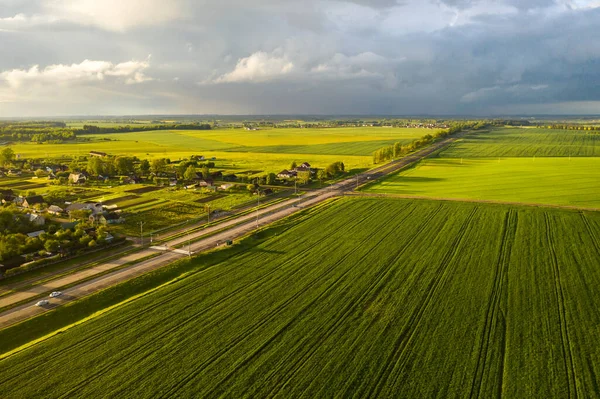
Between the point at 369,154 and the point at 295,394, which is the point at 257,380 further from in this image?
the point at 369,154

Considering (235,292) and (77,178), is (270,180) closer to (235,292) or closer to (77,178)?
(77,178)

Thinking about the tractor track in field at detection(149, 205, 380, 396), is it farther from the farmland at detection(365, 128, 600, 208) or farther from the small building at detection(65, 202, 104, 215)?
the farmland at detection(365, 128, 600, 208)

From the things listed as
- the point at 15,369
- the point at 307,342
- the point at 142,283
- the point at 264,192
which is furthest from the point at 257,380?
the point at 264,192

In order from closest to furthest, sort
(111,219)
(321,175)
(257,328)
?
(257,328) < (111,219) < (321,175)

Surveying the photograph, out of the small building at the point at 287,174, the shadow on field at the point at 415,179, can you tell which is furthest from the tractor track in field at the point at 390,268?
the small building at the point at 287,174

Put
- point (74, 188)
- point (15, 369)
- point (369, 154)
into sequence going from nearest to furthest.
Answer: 1. point (15, 369)
2. point (74, 188)
3. point (369, 154)

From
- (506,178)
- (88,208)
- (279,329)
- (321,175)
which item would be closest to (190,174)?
(321,175)
